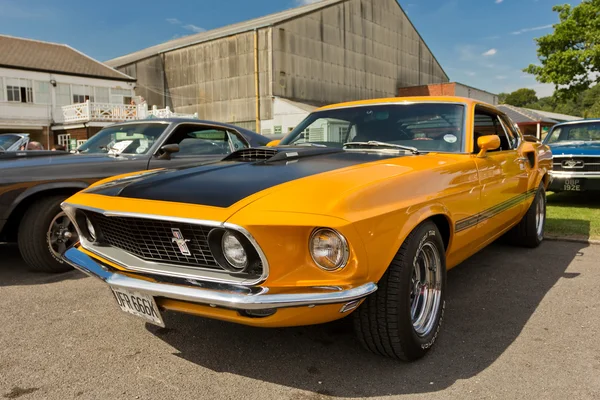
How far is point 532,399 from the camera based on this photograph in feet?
6.87

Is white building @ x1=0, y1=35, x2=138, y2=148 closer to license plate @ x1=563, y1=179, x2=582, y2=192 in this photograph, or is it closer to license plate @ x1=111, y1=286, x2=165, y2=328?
license plate @ x1=563, y1=179, x2=582, y2=192

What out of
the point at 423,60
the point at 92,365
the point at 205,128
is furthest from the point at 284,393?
the point at 423,60

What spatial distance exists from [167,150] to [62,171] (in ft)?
3.28

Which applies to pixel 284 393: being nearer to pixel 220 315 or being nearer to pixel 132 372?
pixel 220 315

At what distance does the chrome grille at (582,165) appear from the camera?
25.3ft

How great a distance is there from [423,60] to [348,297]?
41.1 m

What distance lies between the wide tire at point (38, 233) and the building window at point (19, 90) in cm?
2474

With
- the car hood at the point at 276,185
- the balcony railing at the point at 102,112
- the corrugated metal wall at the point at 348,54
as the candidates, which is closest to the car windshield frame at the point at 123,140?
the car hood at the point at 276,185

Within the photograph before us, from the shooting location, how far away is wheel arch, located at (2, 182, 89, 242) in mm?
4027

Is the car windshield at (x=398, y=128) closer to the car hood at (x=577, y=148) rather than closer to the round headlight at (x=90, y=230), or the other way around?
the round headlight at (x=90, y=230)

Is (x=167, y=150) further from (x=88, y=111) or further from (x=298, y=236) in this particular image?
(x=88, y=111)

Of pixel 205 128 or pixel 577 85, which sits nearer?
pixel 205 128

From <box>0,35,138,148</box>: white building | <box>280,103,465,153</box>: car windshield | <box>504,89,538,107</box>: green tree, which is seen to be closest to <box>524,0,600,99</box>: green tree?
<box>280,103,465,153</box>: car windshield

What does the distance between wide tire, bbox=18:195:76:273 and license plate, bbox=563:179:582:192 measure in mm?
7841
